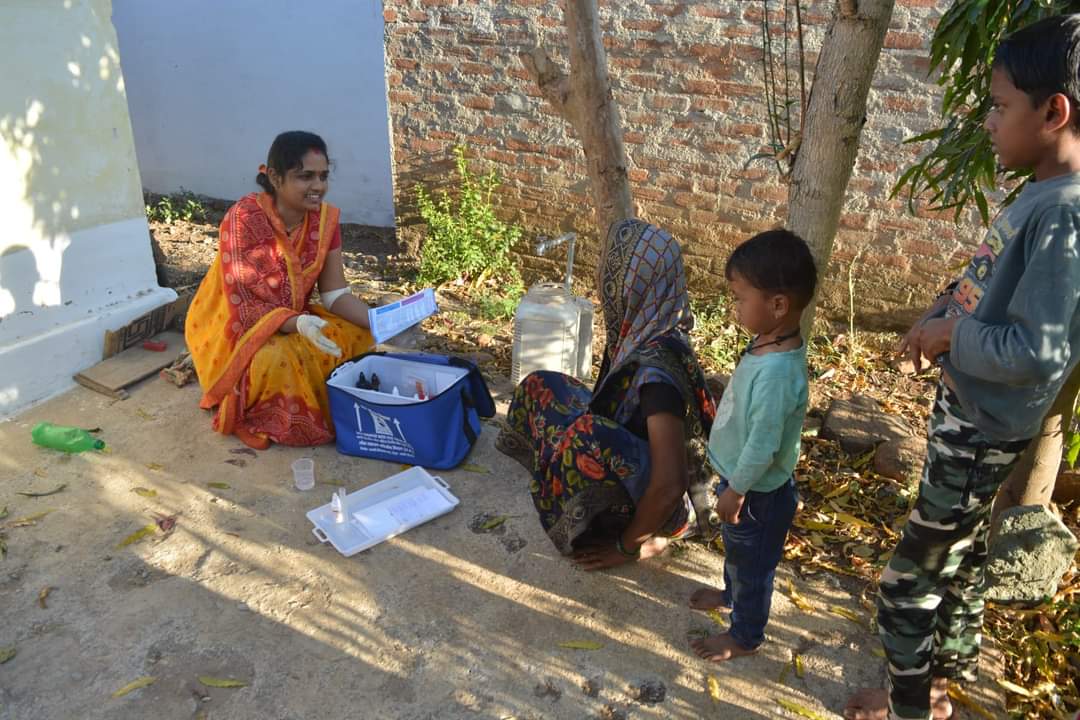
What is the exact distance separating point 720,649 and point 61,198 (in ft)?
12.3

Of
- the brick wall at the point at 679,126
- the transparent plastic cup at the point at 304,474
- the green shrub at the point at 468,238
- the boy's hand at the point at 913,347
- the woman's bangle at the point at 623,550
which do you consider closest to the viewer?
the boy's hand at the point at 913,347

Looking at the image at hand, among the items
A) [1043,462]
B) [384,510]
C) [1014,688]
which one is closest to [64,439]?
[384,510]

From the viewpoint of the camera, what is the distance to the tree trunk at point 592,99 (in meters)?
3.25

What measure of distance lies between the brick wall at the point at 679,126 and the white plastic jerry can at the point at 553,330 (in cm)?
143

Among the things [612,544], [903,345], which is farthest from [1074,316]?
[612,544]

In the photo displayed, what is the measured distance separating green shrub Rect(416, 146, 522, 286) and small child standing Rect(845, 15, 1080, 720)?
394 centimetres

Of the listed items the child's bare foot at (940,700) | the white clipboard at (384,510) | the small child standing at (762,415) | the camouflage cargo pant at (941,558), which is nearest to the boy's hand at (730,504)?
the small child standing at (762,415)

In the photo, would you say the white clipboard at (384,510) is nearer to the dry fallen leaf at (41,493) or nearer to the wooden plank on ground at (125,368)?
the dry fallen leaf at (41,493)

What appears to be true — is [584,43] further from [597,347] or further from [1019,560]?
[1019,560]

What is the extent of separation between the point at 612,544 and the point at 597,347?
83.8 inches

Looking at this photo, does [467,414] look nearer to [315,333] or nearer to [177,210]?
[315,333]

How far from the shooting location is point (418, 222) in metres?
6.18

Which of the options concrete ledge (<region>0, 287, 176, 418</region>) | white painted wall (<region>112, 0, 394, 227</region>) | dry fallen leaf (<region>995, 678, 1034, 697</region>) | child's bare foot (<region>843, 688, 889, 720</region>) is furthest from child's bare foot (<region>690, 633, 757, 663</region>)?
white painted wall (<region>112, 0, 394, 227</region>)

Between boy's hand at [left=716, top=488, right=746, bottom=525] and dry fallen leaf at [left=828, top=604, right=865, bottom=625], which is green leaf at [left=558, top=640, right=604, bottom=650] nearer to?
boy's hand at [left=716, top=488, right=746, bottom=525]
